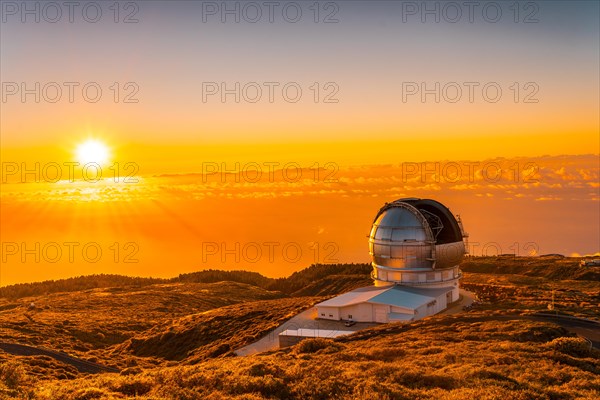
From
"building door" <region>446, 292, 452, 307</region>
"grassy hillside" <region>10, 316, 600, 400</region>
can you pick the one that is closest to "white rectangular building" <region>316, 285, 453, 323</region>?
"building door" <region>446, 292, 452, 307</region>

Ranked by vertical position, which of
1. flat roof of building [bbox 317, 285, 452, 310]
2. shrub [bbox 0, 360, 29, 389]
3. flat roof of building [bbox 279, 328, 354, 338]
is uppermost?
shrub [bbox 0, 360, 29, 389]

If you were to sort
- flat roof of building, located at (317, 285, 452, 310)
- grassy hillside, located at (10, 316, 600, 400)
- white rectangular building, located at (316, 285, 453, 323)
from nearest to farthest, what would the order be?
grassy hillside, located at (10, 316, 600, 400) < white rectangular building, located at (316, 285, 453, 323) < flat roof of building, located at (317, 285, 452, 310)

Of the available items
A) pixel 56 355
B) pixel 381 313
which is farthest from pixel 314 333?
pixel 56 355

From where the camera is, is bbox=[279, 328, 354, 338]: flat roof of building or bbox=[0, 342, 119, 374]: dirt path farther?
bbox=[279, 328, 354, 338]: flat roof of building

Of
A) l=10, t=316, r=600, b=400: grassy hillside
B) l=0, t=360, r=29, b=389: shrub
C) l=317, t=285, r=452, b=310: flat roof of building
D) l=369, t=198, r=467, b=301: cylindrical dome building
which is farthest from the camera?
l=369, t=198, r=467, b=301: cylindrical dome building

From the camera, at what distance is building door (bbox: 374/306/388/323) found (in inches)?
1554

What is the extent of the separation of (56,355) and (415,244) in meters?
28.4

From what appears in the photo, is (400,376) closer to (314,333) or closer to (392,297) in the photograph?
(314,333)

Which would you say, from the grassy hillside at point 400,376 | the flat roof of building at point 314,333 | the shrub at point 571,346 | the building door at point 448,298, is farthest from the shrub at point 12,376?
the building door at point 448,298

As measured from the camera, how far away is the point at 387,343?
28.4 m

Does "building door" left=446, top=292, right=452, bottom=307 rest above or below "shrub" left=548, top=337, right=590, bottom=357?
below

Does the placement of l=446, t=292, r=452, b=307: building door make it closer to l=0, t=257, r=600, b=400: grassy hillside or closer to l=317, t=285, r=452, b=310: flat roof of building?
l=317, t=285, r=452, b=310: flat roof of building

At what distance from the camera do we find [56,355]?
Result: 35219 millimetres

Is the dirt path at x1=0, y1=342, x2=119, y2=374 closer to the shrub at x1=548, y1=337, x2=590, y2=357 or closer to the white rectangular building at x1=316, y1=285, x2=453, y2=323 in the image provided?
the white rectangular building at x1=316, y1=285, x2=453, y2=323
